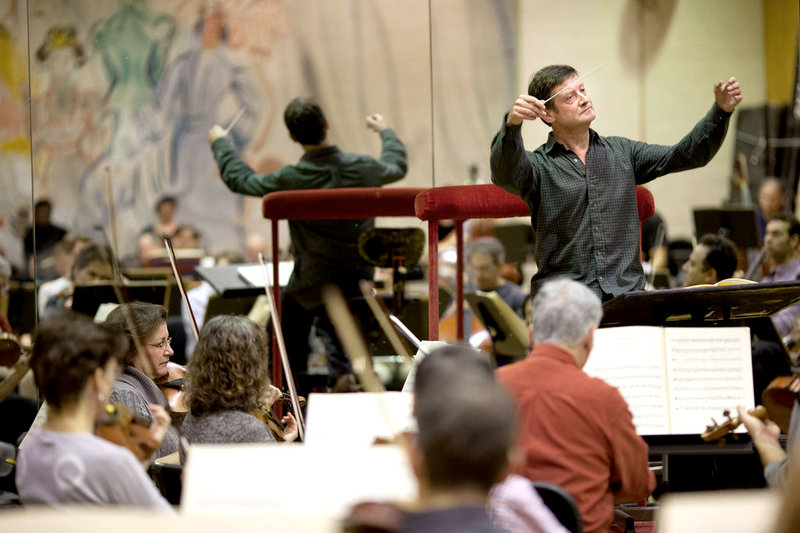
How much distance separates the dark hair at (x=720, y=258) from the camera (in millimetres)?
4902

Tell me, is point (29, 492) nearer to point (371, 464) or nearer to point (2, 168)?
point (371, 464)

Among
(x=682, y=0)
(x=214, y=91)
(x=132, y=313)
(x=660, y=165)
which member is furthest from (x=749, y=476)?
(x=214, y=91)

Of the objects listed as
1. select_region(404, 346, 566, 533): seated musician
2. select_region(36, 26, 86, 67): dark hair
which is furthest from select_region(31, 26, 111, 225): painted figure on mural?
select_region(404, 346, 566, 533): seated musician

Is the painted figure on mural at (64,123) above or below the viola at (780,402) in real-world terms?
above

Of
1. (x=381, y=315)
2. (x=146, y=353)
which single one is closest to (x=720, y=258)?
(x=381, y=315)

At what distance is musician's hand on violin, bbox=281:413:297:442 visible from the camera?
3067 mm

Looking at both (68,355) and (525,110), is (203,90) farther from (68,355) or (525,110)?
(68,355)

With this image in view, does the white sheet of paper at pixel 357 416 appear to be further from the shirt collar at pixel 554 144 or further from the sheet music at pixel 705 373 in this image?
the shirt collar at pixel 554 144

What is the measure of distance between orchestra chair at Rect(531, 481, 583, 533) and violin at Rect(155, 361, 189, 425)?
1.42m

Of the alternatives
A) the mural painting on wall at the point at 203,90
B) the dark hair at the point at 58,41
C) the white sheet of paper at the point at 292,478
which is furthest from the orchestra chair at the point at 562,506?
the dark hair at the point at 58,41

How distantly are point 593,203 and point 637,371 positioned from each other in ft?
2.69

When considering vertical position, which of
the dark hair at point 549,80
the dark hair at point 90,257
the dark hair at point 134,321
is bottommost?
the dark hair at point 134,321

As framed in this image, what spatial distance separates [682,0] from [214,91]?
4445mm

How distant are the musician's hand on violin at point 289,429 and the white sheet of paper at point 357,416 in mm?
529
